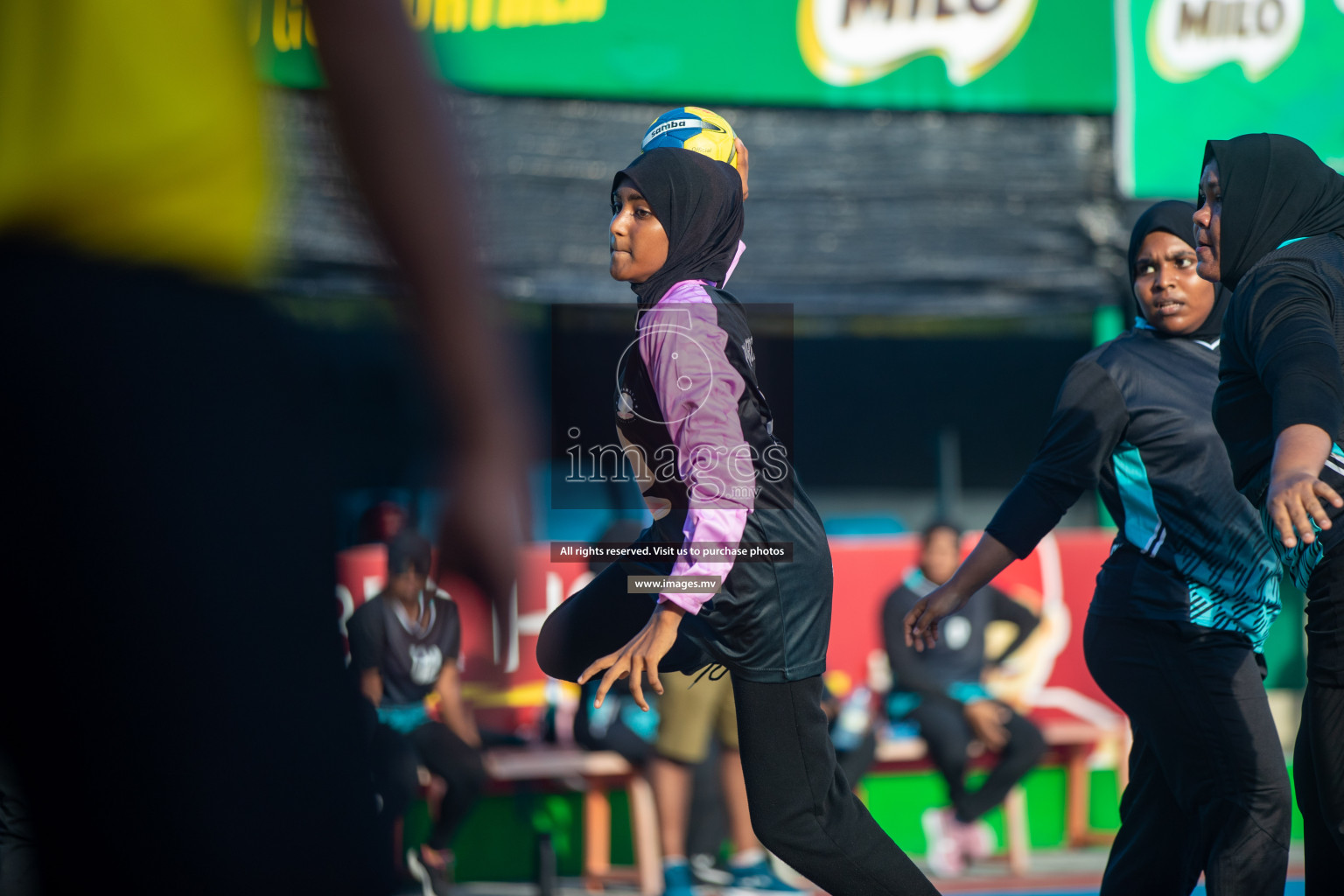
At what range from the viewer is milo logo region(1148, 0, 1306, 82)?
7945 mm

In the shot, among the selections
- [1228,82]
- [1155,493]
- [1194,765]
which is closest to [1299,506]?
[1155,493]

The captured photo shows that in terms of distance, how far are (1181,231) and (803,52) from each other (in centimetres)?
526

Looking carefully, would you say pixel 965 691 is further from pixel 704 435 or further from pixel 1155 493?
pixel 704 435

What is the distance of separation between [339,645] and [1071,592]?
598 centimetres

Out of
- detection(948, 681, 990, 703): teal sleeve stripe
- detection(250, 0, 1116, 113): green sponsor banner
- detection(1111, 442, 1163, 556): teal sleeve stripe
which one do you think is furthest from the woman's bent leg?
detection(250, 0, 1116, 113): green sponsor banner

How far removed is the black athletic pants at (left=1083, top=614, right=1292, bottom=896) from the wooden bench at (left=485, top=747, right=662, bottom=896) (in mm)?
3169

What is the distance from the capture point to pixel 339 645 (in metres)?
1.26

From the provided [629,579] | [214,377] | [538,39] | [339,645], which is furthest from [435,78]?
[538,39]

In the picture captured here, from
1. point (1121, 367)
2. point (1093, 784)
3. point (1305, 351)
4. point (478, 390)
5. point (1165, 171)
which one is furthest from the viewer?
point (1165, 171)

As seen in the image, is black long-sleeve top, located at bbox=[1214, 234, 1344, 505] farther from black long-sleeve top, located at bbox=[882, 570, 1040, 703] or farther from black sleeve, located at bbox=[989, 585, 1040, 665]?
black sleeve, located at bbox=[989, 585, 1040, 665]

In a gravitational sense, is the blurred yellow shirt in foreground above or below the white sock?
above

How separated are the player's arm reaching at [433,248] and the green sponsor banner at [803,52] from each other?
7.09 metres

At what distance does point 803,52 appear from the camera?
26.7 feet

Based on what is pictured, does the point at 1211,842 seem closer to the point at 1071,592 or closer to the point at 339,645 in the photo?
the point at 339,645
